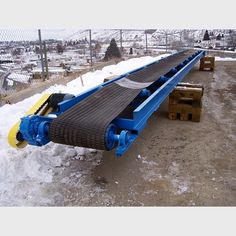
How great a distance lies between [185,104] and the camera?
16.5ft

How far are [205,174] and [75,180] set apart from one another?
151 cm

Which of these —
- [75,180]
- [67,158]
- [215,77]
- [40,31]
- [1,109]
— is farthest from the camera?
[215,77]

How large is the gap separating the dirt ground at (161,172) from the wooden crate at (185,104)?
25 cm

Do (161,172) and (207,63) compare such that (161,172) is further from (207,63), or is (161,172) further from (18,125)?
(207,63)

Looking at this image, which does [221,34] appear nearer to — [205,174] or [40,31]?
[40,31]

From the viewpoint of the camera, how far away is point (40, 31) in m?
6.33

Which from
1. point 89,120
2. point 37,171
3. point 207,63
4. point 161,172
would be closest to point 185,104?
point 161,172

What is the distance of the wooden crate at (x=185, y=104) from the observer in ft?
16.0

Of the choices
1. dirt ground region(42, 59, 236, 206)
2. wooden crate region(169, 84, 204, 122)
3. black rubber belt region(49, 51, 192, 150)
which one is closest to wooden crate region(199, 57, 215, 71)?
wooden crate region(169, 84, 204, 122)

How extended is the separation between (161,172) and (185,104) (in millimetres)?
2006

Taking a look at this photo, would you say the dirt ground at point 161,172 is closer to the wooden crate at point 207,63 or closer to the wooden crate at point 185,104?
the wooden crate at point 185,104

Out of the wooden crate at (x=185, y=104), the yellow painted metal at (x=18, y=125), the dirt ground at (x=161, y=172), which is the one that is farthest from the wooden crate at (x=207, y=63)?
the yellow painted metal at (x=18, y=125)

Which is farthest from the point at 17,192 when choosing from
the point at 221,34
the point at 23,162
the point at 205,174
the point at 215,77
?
the point at 221,34

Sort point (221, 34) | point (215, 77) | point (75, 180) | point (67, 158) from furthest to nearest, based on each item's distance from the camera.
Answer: point (221, 34), point (215, 77), point (67, 158), point (75, 180)
